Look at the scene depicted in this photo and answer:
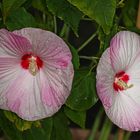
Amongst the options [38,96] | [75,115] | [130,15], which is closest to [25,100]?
[38,96]

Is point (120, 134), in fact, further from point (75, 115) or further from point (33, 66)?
point (33, 66)

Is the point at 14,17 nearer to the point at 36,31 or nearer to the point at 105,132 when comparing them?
the point at 36,31

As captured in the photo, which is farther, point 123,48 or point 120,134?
point 120,134

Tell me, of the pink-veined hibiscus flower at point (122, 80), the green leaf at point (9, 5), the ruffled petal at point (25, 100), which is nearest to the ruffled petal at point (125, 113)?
the pink-veined hibiscus flower at point (122, 80)

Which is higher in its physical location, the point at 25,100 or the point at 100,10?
the point at 100,10

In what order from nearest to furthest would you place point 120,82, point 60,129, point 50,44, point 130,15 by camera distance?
point 50,44 < point 120,82 < point 60,129 < point 130,15

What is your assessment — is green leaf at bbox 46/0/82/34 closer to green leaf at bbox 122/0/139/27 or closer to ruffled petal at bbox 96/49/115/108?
ruffled petal at bbox 96/49/115/108

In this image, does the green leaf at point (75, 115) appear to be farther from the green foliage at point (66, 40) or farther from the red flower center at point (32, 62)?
the red flower center at point (32, 62)
